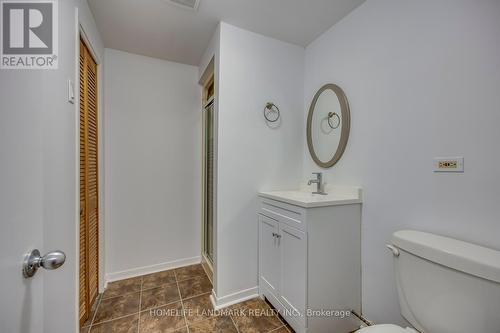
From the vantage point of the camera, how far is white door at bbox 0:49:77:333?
471mm

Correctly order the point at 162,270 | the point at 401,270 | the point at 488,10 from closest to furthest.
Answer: the point at 488,10
the point at 401,270
the point at 162,270

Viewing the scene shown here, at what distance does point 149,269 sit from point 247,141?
1773 millimetres

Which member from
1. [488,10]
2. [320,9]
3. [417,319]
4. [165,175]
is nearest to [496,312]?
[417,319]

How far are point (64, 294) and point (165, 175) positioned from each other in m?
1.37

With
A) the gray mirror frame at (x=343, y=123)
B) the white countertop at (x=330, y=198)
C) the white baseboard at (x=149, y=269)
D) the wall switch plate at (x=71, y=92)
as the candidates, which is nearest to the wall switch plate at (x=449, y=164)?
the white countertop at (x=330, y=198)

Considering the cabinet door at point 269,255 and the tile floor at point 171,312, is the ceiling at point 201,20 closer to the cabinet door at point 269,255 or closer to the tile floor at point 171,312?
the cabinet door at point 269,255

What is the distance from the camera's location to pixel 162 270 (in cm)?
223

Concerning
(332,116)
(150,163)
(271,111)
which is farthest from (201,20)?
(150,163)

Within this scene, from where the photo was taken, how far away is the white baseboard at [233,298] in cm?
164

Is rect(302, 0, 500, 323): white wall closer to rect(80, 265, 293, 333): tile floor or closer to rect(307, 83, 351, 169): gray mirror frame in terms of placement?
rect(307, 83, 351, 169): gray mirror frame

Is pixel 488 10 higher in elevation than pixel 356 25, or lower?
lower

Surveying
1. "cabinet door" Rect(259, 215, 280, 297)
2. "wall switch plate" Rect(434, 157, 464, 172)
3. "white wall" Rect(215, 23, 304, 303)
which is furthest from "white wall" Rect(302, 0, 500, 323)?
"cabinet door" Rect(259, 215, 280, 297)

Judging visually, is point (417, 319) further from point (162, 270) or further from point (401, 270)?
point (162, 270)

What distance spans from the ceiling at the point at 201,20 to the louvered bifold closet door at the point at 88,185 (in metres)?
0.37
